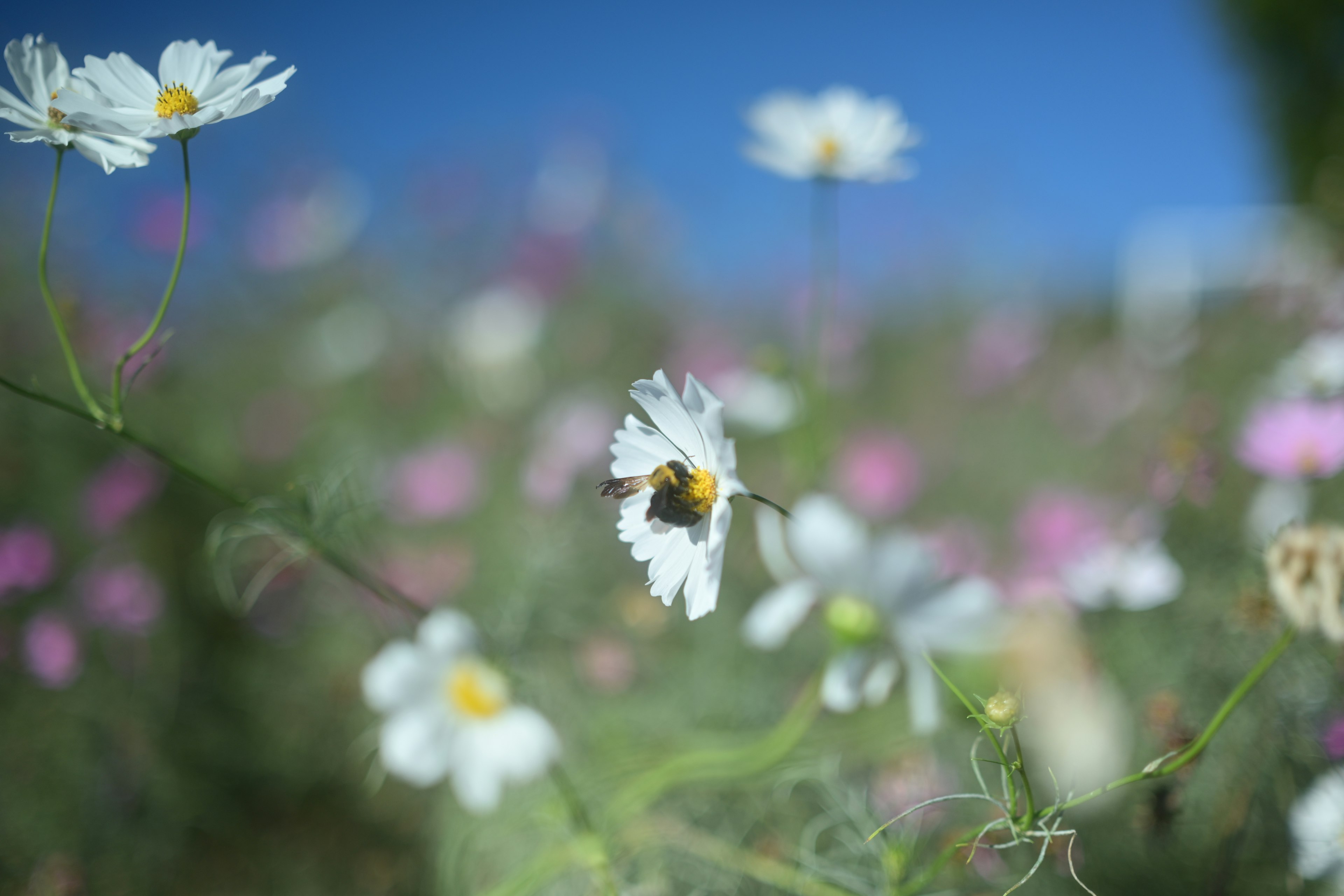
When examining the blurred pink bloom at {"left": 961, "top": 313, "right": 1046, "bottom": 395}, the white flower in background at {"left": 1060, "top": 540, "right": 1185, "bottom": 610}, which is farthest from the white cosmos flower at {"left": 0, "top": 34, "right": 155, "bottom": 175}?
the blurred pink bloom at {"left": 961, "top": 313, "right": 1046, "bottom": 395}

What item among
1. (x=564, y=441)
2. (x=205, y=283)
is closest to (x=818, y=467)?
(x=564, y=441)

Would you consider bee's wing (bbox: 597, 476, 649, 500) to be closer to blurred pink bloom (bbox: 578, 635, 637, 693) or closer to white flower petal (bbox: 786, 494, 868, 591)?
white flower petal (bbox: 786, 494, 868, 591)

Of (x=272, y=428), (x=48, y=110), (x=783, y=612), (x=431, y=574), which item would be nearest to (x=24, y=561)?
(x=431, y=574)

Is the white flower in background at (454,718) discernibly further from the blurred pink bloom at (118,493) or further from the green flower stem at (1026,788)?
the blurred pink bloom at (118,493)

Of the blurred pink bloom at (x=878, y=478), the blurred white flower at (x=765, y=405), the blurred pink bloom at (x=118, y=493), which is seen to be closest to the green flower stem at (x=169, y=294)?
the blurred white flower at (x=765, y=405)

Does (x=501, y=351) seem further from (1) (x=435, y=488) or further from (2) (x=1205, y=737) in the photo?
(2) (x=1205, y=737)

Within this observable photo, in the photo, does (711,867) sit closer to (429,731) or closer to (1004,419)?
(429,731)

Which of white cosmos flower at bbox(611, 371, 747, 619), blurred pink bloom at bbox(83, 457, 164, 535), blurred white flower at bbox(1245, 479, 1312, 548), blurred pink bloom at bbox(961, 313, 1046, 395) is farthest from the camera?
blurred pink bloom at bbox(961, 313, 1046, 395)
